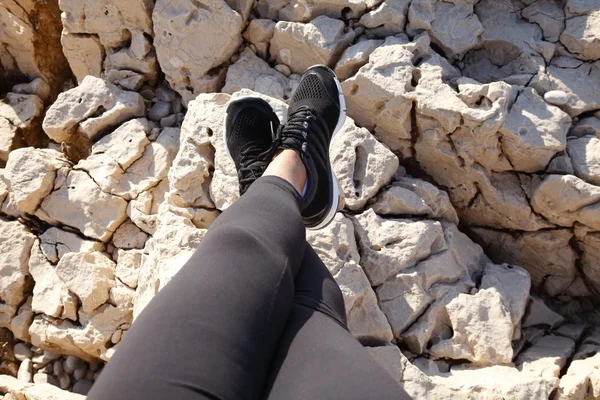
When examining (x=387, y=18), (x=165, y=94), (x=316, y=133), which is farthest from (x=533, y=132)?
(x=165, y=94)

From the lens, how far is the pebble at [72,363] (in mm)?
2662

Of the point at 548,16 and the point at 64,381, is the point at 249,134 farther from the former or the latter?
the point at 548,16

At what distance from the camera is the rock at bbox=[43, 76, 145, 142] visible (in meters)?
3.07

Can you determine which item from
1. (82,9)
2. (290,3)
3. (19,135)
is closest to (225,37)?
(290,3)

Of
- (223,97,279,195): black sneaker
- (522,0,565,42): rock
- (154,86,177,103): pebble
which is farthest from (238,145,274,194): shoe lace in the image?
(522,0,565,42): rock

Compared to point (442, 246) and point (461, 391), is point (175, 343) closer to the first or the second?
point (461, 391)

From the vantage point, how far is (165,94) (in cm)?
330

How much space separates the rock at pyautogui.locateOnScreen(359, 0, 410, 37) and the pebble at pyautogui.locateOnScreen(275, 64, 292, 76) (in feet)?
1.72

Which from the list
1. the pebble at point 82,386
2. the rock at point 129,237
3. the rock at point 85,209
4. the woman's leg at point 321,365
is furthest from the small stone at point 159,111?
the woman's leg at point 321,365

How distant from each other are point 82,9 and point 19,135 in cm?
97

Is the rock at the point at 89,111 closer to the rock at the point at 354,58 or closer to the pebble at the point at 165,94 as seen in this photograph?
the pebble at the point at 165,94

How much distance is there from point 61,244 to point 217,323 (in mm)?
1942

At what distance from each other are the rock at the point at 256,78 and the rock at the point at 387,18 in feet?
1.92

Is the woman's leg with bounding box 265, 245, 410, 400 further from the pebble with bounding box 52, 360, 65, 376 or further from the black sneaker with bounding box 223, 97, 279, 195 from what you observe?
the pebble with bounding box 52, 360, 65, 376
